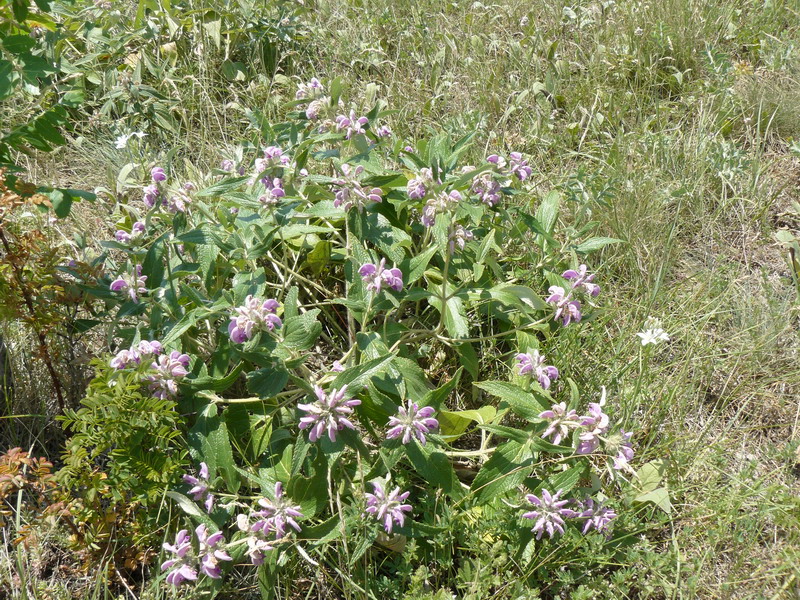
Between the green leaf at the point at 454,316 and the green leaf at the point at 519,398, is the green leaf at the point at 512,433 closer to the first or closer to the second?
the green leaf at the point at 519,398

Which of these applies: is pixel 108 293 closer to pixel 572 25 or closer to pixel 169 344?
pixel 169 344

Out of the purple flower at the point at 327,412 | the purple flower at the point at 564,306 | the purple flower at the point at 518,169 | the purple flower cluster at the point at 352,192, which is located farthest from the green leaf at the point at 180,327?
the purple flower at the point at 518,169

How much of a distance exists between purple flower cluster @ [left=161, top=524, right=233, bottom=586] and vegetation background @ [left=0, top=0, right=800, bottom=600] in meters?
0.47

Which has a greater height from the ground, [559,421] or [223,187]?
[223,187]

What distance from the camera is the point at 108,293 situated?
237 cm

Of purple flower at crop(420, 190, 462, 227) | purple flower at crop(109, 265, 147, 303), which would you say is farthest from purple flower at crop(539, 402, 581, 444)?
purple flower at crop(109, 265, 147, 303)

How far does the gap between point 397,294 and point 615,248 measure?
121cm

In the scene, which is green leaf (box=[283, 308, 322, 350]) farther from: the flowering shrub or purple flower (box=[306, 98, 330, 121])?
purple flower (box=[306, 98, 330, 121])

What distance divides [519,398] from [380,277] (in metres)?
0.54

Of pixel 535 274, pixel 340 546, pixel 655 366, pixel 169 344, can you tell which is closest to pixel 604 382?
pixel 655 366

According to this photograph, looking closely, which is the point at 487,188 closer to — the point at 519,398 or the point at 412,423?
the point at 519,398

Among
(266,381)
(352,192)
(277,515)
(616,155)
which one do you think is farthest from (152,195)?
(616,155)

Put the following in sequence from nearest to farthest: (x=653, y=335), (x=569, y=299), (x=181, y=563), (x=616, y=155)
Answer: (x=181, y=563)
(x=569, y=299)
(x=653, y=335)
(x=616, y=155)

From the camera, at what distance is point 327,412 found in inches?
75.9
